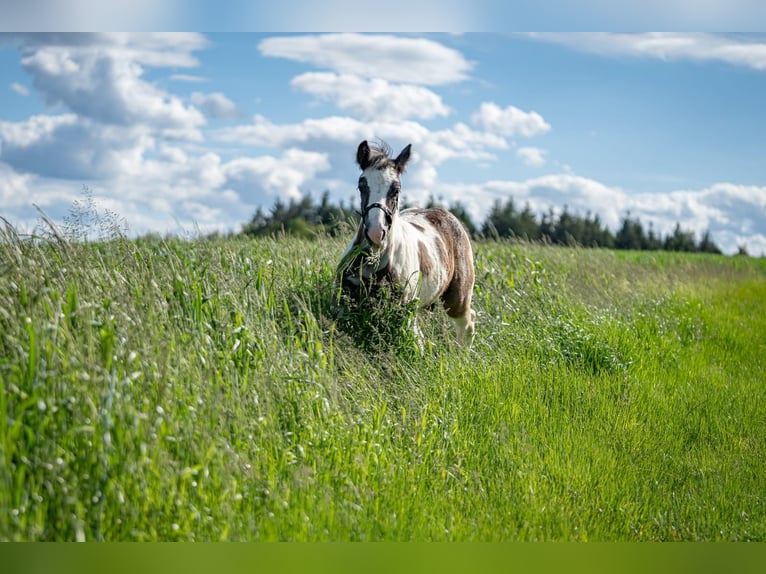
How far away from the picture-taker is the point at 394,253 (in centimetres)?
677

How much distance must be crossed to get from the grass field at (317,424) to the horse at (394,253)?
33 cm

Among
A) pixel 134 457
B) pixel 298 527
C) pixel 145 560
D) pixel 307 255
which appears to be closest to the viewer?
pixel 145 560

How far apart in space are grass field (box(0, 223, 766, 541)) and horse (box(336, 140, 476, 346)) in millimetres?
326

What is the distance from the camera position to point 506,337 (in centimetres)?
759

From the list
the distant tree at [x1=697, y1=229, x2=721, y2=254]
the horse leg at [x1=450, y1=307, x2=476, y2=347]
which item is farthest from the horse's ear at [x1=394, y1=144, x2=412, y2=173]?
the distant tree at [x1=697, y1=229, x2=721, y2=254]

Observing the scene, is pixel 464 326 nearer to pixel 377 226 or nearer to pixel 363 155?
pixel 377 226

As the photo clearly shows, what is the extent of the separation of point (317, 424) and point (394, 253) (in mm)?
2694

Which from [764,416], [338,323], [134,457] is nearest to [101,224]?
[338,323]

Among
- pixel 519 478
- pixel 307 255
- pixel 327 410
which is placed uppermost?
pixel 307 255

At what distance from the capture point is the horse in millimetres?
6387

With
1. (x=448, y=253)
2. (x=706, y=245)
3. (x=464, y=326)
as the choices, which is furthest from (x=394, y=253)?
(x=706, y=245)

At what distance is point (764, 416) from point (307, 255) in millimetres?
5591

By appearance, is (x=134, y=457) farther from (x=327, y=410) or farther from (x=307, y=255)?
(x=307, y=255)

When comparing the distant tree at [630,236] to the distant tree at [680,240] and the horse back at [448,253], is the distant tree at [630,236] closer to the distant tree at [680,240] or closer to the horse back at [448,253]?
the distant tree at [680,240]
